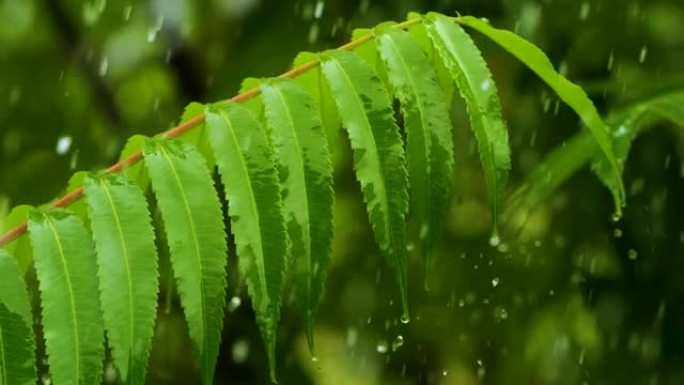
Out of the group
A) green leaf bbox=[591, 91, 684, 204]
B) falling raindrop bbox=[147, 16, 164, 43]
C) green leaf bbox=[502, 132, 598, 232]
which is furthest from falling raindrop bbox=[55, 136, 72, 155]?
green leaf bbox=[591, 91, 684, 204]

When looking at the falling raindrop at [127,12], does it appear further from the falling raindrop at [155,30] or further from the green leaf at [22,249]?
the green leaf at [22,249]

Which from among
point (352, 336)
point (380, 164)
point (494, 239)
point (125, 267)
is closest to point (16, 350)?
point (125, 267)

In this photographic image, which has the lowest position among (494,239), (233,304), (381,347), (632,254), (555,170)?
(381,347)

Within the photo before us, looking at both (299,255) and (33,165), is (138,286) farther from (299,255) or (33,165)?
(33,165)

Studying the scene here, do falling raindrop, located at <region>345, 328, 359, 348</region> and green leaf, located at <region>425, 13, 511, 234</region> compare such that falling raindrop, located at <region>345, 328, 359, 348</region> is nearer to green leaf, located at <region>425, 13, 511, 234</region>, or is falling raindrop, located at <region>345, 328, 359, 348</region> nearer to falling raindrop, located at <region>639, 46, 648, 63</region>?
falling raindrop, located at <region>639, 46, 648, 63</region>

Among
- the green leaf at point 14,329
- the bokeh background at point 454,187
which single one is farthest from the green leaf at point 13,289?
the bokeh background at point 454,187

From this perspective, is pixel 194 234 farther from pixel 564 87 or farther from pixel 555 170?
pixel 555 170

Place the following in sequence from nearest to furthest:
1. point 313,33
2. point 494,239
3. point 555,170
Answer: point 494,239
point 555,170
point 313,33
